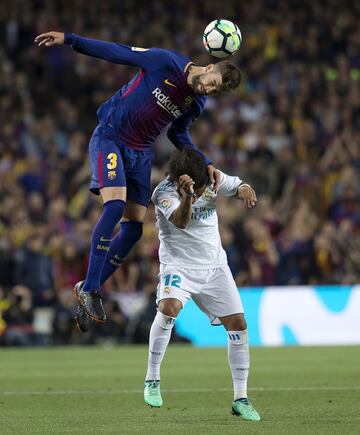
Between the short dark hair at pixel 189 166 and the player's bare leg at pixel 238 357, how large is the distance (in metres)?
1.11

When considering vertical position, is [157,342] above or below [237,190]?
below

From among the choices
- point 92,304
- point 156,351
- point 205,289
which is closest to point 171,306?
point 205,289

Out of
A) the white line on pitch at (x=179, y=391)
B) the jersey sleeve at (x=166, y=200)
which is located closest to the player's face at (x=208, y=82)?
the jersey sleeve at (x=166, y=200)

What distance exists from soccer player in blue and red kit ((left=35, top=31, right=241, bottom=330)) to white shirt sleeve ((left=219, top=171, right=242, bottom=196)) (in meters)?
0.74

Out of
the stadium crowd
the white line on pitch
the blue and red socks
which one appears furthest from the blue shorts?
the stadium crowd

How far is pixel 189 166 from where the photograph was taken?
29.9 ft

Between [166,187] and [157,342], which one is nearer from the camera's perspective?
[166,187]

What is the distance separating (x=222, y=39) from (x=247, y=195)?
151 centimetres

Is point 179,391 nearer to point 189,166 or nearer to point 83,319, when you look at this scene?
point 83,319

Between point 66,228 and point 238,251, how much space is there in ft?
10.3

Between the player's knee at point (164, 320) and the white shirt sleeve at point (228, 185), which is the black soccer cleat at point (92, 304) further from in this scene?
the white shirt sleeve at point (228, 185)

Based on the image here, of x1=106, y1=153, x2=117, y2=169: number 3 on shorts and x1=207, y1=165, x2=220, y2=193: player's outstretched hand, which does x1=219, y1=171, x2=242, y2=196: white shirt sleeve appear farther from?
x1=106, y1=153, x2=117, y2=169: number 3 on shorts

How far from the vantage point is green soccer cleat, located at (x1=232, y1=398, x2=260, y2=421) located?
8.95 metres

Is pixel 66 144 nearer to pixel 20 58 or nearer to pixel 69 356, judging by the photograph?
pixel 20 58
